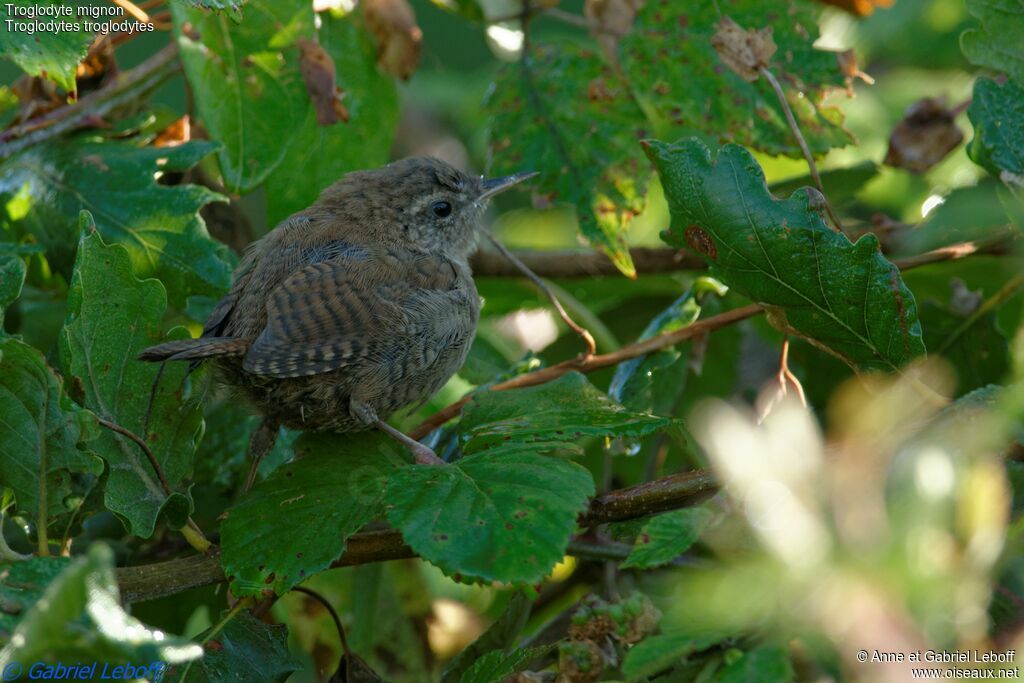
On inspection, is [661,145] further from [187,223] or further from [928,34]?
[928,34]

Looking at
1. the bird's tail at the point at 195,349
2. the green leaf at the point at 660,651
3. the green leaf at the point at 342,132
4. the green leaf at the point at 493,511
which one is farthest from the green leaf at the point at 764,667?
the green leaf at the point at 342,132

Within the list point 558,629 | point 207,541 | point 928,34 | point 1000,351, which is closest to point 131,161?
point 207,541

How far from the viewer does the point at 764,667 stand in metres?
1.10

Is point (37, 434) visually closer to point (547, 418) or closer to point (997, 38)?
point (547, 418)

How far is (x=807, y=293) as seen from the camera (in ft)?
6.31

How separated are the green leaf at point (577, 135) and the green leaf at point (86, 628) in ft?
4.76

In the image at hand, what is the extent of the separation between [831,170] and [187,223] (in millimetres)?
1584

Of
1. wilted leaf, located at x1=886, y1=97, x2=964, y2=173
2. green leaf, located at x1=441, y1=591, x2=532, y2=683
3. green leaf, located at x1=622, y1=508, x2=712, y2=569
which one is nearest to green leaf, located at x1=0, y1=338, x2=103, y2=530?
green leaf, located at x1=441, y1=591, x2=532, y2=683

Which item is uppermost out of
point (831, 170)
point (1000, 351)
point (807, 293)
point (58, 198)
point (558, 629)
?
point (58, 198)

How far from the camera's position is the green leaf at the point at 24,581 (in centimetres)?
138

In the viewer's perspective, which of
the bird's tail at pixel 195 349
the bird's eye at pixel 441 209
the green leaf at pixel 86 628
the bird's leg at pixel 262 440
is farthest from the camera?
the bird's eye at pixel 441 209

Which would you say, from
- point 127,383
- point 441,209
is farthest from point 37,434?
point 441,209

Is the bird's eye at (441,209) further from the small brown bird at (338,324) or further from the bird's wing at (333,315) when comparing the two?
the bird's wing at (333,315)

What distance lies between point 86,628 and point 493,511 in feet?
1.98
